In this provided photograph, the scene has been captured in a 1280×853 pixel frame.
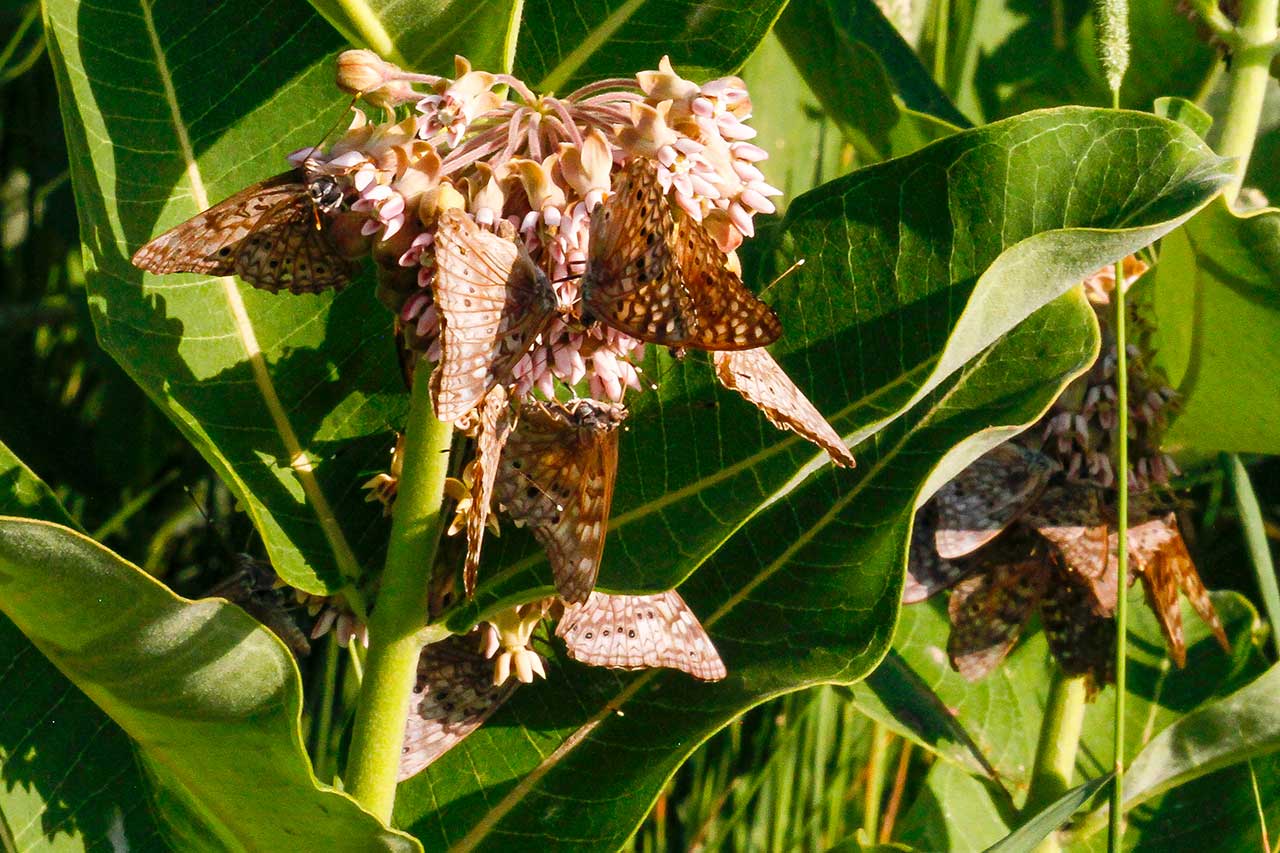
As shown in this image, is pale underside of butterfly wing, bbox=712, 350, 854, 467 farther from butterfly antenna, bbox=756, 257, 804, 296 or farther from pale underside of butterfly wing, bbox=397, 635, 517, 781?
pale underside of butterfly wing, bbox=397, 635, 517, 781

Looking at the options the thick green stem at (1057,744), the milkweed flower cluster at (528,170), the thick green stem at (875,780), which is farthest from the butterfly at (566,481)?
the thick green stem at (875,780)

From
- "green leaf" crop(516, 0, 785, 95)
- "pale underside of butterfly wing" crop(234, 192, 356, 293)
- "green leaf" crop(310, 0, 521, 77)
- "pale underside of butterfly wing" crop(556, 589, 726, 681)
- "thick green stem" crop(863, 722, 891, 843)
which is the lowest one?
"thick green stem" crop(863, 722, 891, 843)

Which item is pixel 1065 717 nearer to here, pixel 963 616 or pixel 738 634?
pixel 963 616

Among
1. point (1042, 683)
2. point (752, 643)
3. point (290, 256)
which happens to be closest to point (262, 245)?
point (290, 256)

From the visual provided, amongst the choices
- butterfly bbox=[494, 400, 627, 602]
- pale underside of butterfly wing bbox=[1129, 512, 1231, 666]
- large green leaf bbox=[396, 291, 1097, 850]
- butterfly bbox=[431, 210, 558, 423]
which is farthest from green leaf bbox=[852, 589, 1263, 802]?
butterfly bbox=[431, 210, 558, 423]

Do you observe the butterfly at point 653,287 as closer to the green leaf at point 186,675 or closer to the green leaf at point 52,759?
the green leaf at point 186,675

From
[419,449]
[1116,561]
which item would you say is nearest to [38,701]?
[419,449]
